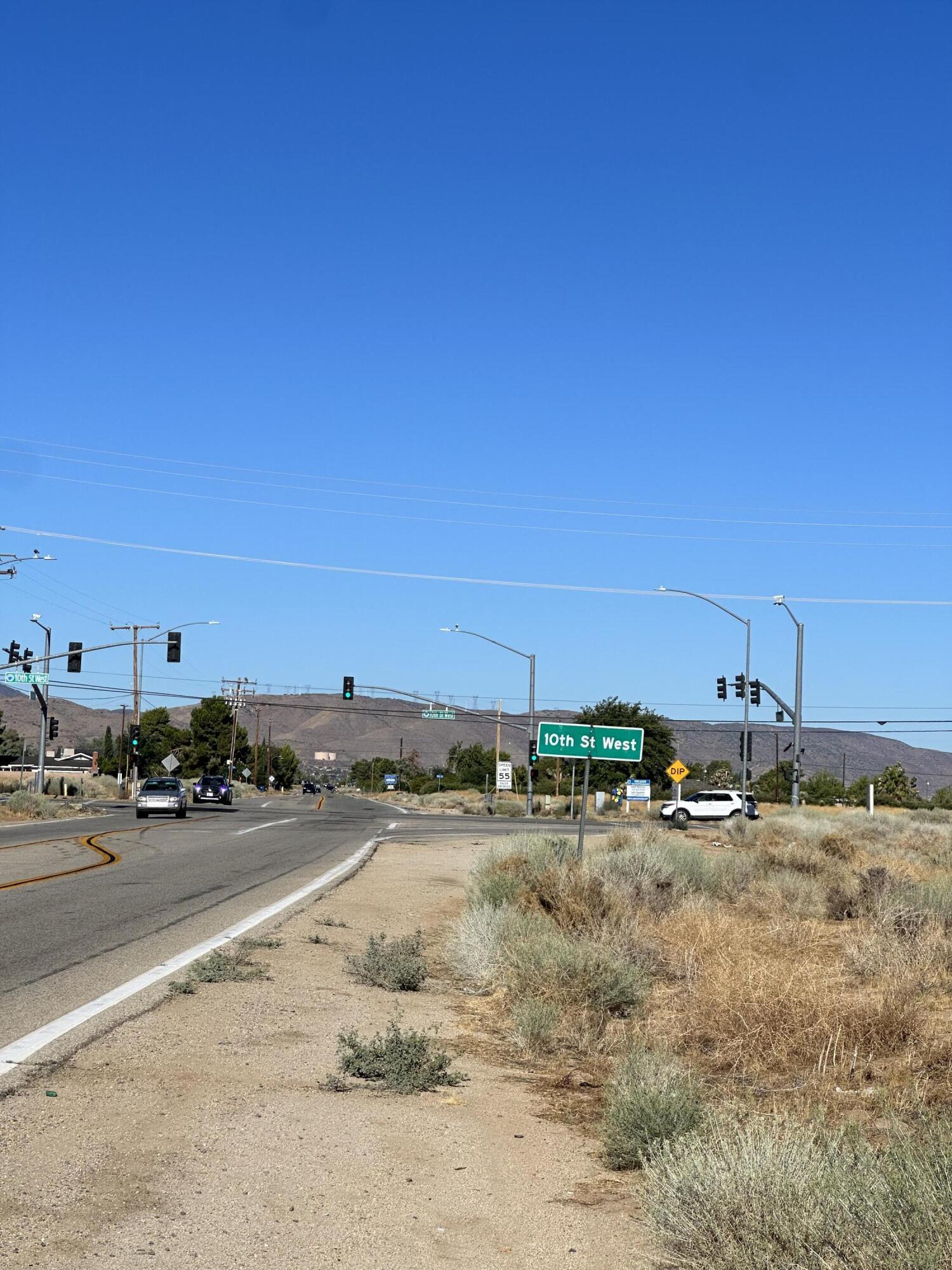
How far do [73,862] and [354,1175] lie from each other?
65.0ft

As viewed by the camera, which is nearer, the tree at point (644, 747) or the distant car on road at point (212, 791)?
the distant car on road at point (212, 791)

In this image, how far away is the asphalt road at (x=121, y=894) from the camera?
10609mm

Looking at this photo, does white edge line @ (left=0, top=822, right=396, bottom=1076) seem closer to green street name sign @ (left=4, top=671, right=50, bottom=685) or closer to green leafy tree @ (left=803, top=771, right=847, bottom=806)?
green street name sign @ (left=4, top=671, right=50, bottom=685)

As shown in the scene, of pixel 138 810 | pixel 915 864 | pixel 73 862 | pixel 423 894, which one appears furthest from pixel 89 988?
pixel 138 810

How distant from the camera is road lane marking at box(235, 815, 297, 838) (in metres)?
38.9

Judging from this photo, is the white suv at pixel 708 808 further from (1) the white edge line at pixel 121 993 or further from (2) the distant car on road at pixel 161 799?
(1) the white edge line at pixel 121 993

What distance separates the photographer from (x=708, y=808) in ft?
201

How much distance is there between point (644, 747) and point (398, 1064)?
294ft

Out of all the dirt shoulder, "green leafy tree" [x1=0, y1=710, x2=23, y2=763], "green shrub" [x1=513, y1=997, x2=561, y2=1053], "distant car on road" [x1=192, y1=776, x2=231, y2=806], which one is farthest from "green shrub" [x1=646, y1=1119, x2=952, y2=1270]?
"green leafy tree" [x1=0, y1=710, x2=23, y2=763]

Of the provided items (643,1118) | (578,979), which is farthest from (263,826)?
(643,1118)

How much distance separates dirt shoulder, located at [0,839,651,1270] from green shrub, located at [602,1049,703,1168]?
18cm

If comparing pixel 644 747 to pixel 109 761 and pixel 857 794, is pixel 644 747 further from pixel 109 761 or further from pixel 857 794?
pixel 109 761

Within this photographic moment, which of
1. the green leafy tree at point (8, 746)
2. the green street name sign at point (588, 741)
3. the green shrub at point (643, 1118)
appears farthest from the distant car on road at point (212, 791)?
the green leafy tree at point (8, 746)

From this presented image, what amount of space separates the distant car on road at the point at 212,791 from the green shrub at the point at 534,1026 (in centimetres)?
6050
